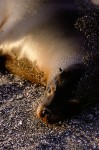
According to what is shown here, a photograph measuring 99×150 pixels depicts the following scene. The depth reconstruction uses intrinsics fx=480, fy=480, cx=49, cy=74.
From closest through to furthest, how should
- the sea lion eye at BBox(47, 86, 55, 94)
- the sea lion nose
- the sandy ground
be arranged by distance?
the sandy ground < the sea lion nose < the sea lion eye at BBox(47, 86, 55, 94)

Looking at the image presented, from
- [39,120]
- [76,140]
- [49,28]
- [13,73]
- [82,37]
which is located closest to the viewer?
[76,140]

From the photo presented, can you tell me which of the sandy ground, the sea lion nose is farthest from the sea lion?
the sandy ground

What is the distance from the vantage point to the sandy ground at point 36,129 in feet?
11.2

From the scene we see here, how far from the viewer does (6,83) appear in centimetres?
442

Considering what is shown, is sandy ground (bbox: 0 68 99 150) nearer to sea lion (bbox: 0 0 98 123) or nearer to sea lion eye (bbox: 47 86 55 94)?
sea lion (bbox: 0 0 98 123)

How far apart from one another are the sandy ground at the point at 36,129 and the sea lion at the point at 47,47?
107 mm

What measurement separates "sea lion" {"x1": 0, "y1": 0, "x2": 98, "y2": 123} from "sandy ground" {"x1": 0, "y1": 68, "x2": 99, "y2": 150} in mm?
107

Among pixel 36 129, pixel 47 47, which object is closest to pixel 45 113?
pixel 36 129

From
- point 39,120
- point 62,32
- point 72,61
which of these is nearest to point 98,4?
point 62,32

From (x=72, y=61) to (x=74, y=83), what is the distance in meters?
0.24

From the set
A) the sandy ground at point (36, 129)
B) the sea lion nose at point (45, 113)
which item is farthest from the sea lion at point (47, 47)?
the sandy ground at point (36, 129)

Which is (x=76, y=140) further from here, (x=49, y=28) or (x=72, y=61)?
(x=49, y=28)

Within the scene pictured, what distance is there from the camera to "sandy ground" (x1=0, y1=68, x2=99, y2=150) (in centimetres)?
343

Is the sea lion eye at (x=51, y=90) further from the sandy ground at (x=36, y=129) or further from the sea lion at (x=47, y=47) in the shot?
the sandy ground at (x=36, y=129)
